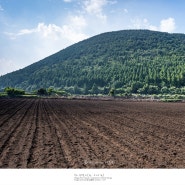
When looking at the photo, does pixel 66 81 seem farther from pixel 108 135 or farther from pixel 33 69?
pixel 108 135

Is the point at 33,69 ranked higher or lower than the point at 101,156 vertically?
higher

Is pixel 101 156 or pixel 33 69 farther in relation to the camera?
pixel 33 69

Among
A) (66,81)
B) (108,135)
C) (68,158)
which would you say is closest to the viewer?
(68,158)

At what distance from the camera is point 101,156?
9.60m

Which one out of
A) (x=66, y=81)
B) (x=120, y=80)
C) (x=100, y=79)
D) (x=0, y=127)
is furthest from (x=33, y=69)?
(x=0, y=127)

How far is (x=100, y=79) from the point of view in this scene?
163250 mm
